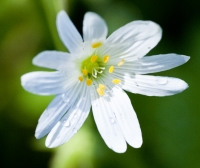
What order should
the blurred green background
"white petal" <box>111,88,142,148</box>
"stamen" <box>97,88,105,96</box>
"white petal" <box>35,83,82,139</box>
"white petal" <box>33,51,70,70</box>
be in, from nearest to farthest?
"white petal" <box>33,51,70,70</box>, "white petal" <box>35,83,82,139</box>, "white petal" <box>111,88,142,148</box>, "stamen" <box>97,88,105,96</box>, the blurred green background

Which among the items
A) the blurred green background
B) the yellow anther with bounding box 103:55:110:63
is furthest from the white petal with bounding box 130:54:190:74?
the blurred green background

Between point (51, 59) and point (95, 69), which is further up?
point (51, 59)

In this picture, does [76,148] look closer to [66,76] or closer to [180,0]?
[66,76]

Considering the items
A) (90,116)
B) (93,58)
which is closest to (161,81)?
(93,58)

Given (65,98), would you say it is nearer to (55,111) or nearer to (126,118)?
(55,111)

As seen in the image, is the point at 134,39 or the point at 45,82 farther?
the point at 134,39

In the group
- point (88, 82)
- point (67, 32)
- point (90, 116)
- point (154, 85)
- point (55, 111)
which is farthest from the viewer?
point (90, 116)

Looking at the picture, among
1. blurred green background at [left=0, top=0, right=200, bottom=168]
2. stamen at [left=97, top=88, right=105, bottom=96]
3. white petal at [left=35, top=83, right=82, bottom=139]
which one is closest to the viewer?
white petal at [left=35, top=83, right=82, bottom=139]

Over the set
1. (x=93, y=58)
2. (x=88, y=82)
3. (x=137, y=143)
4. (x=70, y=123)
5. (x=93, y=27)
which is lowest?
(x=137, y=143)

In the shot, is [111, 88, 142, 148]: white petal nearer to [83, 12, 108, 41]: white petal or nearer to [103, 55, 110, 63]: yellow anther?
[103, 55, 110, 63]: yellow anther
